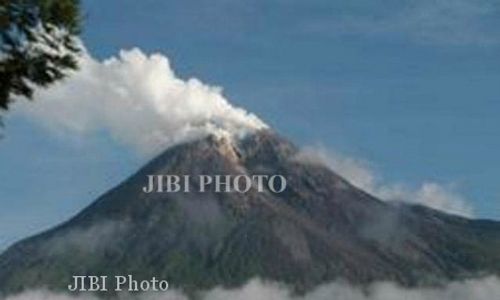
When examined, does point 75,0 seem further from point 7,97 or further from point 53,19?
point 7,97

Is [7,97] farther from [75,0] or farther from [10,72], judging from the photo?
[75,0]

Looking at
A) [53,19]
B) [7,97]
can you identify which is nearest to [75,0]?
[53,19]

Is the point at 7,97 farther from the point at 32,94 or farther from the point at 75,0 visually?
the point at 75,0

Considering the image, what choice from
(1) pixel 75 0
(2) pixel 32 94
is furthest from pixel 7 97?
(1) pixel 75 0

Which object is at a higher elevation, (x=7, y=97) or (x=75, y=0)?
(x=75, y=0)

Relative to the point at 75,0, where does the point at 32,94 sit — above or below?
below
